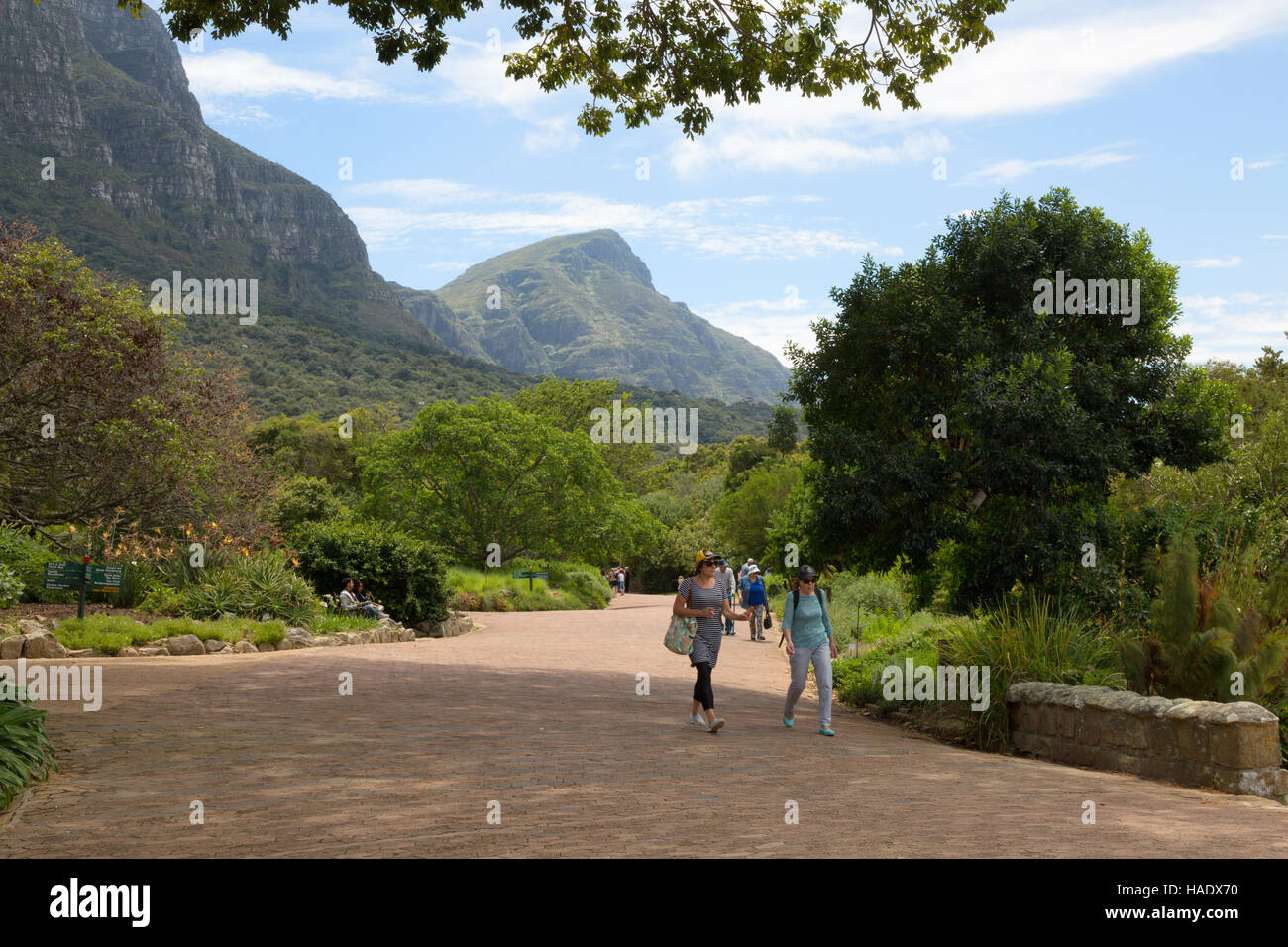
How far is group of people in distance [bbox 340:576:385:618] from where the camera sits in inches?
737

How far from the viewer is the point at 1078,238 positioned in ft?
43.6

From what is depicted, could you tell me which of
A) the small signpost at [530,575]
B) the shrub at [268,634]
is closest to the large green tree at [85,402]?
the shrub at [268,634]

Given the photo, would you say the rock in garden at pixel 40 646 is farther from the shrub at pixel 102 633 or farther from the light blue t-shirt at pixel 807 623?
the light blue t-shirt at pixel 807 623

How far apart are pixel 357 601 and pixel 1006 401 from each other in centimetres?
Result: 1325

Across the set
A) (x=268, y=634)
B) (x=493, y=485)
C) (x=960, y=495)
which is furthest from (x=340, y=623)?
(x=493, y=485)

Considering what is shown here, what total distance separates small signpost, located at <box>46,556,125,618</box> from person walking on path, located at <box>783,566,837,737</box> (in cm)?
1037

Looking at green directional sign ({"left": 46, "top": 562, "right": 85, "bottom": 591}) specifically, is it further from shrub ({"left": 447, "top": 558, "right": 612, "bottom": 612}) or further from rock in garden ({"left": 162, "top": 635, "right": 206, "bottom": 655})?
shrub ({"left": 447, "top": 558, "right": 612, "bottom": 612})

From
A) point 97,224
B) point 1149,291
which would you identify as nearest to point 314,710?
point 1149,291

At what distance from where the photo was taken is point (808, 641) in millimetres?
10172

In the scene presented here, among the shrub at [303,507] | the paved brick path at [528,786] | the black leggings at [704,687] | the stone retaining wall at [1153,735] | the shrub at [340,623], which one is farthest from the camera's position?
the shrub at [303,507]

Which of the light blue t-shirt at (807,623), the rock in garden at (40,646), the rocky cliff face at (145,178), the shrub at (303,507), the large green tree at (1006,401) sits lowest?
the rock in garden at (40,646)

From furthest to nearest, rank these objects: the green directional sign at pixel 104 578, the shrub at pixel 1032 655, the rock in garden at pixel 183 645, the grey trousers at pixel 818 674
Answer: the green directional sign at pixel 104 578, the rock in garden at pixel 183 645, the shrub at pixel 1032 655, the grey trousers at pixel 818 674

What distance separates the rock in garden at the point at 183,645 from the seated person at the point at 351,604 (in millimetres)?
4599

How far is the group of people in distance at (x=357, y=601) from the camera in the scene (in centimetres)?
1872
